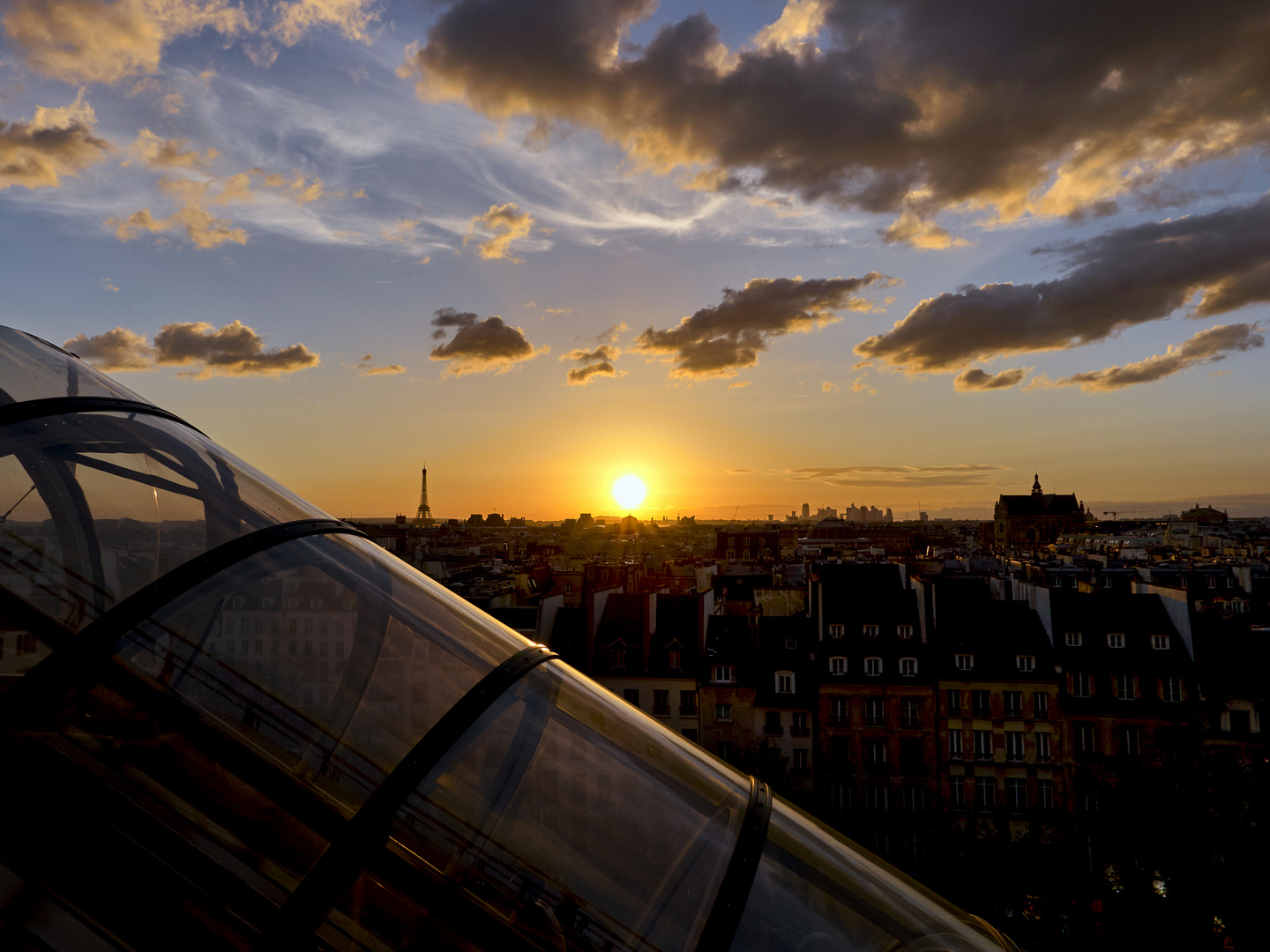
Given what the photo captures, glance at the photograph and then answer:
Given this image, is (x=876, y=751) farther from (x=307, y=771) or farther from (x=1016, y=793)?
(x=307, y=771)

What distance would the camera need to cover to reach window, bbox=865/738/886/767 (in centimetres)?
2253

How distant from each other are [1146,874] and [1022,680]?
6.46 meters

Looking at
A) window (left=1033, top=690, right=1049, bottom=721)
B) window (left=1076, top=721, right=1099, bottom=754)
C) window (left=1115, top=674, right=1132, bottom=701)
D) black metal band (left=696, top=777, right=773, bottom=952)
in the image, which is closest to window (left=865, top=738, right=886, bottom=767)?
window (left=1033, top=690, right=1049, bottom=721)

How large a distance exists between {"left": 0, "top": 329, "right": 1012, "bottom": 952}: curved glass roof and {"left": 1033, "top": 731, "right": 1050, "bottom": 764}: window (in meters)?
23.1

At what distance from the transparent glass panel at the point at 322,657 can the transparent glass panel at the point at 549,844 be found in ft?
0.64

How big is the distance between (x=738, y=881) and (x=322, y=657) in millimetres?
1326

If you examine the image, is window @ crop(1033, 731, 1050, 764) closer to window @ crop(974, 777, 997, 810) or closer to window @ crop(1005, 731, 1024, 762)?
window @ crop(1005, 731, 1024, 762)

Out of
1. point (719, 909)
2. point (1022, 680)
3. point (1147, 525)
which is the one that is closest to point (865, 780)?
point (1022, 680)

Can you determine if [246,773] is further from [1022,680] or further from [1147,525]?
[1147,525]

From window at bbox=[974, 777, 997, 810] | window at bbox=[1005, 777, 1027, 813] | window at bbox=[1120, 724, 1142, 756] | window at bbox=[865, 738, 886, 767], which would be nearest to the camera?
window at bbox=[1120, 724, 1142, 756]

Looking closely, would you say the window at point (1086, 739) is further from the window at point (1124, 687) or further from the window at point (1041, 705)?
the window at point (1124, 687)

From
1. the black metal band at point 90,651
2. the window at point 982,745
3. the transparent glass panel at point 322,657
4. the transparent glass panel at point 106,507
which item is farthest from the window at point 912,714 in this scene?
the black metal band at point 90,651

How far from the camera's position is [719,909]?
1.92 meters

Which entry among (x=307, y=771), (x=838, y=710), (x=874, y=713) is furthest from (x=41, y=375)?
(x=874, y=713)
